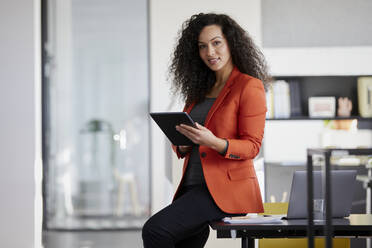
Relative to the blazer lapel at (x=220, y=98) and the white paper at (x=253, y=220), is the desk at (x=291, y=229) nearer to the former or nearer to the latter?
the white paper at (x=253, y=220)

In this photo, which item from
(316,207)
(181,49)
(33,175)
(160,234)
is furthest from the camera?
(33,175)

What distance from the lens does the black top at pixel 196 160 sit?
187 centimetres

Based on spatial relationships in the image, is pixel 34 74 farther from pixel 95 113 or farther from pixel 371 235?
pixel 371 235

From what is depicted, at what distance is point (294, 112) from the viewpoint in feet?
14.1

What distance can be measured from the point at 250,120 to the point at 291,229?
1.29ft

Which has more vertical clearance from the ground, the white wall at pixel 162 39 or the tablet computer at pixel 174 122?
the white wall at pixel 162 39

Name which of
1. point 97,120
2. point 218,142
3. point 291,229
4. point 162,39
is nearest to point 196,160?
point 218,142

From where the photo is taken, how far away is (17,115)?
14.0 ft

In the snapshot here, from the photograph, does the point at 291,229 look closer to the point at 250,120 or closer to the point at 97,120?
the point at 250,120

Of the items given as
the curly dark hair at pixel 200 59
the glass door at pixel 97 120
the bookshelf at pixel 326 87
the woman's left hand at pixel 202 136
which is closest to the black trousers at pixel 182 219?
the woman's left hand at pixel 202 136

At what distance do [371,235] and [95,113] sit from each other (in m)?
3.53

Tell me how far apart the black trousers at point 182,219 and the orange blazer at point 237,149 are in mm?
38

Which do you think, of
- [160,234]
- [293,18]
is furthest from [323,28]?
[160,234]

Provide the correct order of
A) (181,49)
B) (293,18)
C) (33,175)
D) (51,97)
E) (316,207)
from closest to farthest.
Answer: (316,207)
(181,49)
(33,175)
(293,18)
(51,97)
